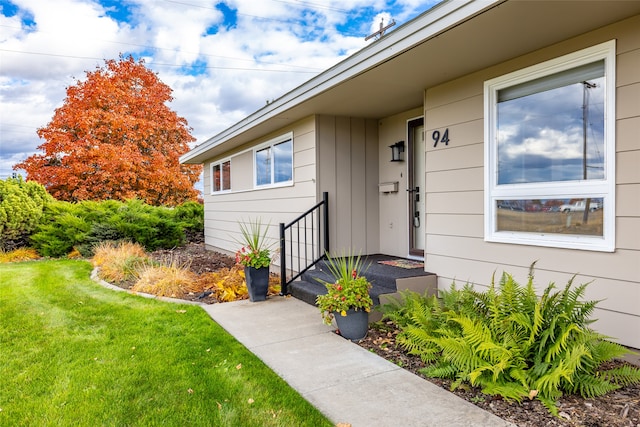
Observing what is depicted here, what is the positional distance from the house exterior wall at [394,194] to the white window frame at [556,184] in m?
1.63

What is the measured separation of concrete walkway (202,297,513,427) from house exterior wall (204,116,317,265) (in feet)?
7.45

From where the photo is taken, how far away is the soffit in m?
2.71

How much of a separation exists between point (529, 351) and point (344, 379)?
3.95ft

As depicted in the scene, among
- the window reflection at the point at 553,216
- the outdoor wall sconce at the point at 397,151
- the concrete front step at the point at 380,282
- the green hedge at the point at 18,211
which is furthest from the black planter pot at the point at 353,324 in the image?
the green hedge at the point at 18,211

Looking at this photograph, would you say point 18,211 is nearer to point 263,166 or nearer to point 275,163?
point 263,166

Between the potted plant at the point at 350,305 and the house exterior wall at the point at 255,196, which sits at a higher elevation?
the house exterior wall at the point at 255,196

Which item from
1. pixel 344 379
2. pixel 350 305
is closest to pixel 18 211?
pixel 350 305

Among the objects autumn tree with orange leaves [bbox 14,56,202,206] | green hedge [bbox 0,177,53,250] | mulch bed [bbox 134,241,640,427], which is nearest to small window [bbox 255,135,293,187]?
mulch bed [bbox 134,241,640,427]

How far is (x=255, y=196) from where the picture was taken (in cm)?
774

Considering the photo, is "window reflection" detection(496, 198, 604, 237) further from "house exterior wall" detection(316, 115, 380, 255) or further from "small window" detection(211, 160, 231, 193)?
"small window" detection(211, 160, 231, 193)

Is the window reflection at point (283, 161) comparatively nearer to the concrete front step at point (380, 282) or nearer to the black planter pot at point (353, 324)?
the concrete front step at point (380, 282)

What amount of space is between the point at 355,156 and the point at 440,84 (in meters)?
1.88

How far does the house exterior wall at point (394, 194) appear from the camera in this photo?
5539mm

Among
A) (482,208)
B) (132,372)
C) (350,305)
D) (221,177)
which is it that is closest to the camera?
(132,372)
